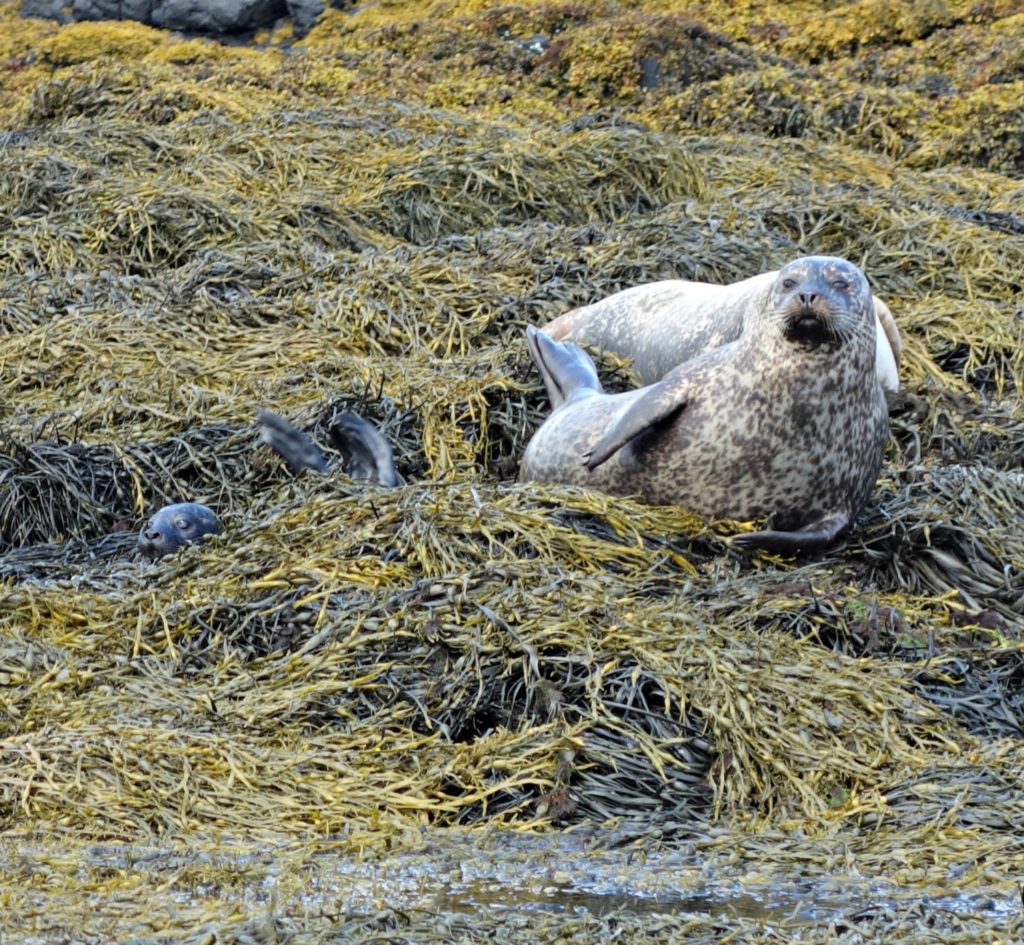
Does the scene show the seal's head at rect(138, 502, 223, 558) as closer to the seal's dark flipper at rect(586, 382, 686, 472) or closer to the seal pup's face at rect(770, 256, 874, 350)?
the seal's dark flipper at rect(586, 382, 686, 472)

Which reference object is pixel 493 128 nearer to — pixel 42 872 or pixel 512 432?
pixel 512 432

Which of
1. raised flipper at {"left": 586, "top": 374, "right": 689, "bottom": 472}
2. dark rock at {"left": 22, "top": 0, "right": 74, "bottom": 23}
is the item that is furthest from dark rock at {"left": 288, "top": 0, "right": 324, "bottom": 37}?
raised flipper at {"left": 586, "top": 374, "right": 689, "bottom": 472}

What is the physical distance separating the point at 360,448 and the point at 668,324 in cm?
155

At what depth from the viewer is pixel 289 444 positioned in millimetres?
5383

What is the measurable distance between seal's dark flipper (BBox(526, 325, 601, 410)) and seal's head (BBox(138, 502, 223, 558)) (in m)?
1.29

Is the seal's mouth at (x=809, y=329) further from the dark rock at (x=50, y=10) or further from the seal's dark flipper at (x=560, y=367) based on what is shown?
the dark rock at (x=50, y=10)

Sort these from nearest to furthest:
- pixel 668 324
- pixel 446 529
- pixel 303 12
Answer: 1. pixel 446 529
2. pixel 668 324
3. pixel 303 12

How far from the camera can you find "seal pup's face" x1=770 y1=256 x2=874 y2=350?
4872 millimetres

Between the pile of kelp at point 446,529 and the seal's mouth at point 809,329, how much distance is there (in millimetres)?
535

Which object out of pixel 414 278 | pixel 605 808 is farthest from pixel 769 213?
pixel 605 808

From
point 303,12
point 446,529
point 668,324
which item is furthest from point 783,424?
point 303,12

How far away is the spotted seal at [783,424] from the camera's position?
493 cm

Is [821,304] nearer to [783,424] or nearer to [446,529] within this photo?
[783,424]

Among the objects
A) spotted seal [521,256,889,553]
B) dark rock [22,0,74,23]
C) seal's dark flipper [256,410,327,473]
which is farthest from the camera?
dark rock [22,0,74,23]
